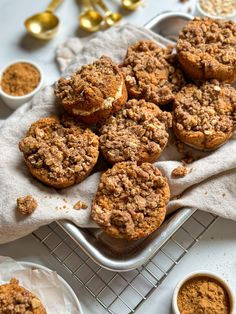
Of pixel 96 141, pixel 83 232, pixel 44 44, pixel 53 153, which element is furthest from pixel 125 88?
pixel 44 44

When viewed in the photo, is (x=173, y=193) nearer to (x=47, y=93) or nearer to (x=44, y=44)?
(x=47, y=93)

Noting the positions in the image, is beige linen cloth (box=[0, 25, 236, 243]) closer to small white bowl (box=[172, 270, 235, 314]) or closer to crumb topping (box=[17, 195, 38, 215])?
crumb topping (box=[17, 195, 38, 215])

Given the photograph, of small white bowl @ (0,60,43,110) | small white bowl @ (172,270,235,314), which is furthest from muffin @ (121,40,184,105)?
small white bowl @ (172,270,235,314)

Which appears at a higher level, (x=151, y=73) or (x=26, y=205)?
(x=151, y=73)

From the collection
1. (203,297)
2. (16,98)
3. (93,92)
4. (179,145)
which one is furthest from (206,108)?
(16,98)

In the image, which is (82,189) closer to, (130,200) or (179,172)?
(130,200)

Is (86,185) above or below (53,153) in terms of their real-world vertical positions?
below

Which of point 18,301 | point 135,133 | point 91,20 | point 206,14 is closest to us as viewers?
point 18,301
